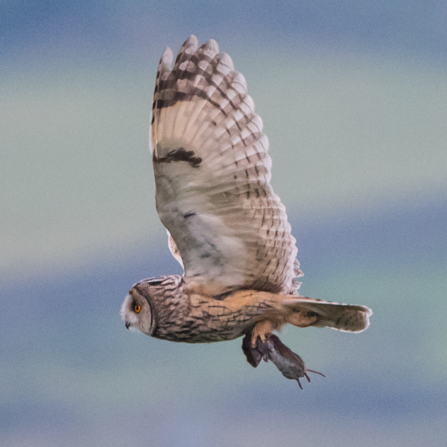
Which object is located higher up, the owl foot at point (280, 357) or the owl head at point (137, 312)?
the owl head at point (137, 312)

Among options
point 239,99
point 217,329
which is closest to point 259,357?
point 217,329

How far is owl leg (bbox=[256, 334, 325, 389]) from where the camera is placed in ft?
11.3

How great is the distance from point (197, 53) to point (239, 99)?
29 centimetres

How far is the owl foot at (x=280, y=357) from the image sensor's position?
11.3 ft

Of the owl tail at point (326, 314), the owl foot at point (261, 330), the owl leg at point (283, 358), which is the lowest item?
the owl leg at point (283, 358)

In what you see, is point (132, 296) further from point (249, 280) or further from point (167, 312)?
point (249, 280)

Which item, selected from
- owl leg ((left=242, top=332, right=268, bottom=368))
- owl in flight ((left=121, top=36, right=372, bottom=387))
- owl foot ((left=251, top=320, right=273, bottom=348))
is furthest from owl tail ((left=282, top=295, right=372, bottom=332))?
owl leg ((left=242, top=332, right=268, bottom=368))

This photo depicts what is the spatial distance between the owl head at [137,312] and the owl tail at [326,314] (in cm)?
70

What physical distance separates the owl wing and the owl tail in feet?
1.06

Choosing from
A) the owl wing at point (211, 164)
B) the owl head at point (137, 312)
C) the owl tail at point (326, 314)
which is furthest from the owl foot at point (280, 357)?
the owl head at point (137, 312)

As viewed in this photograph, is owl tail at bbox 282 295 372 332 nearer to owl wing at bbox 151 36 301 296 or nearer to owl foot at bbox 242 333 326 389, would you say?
owl foot at bbox 242 333 326 389

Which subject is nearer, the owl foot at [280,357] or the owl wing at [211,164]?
the owl wing at [211,164]

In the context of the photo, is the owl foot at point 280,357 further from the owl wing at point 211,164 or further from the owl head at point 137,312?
the owl head at point 137,312

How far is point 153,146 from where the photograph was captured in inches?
121
